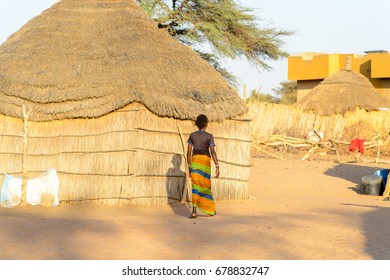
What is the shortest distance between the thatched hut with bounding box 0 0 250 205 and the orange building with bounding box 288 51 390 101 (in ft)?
65.7

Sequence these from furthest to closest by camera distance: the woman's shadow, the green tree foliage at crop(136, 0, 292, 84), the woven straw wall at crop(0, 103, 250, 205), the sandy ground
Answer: the green tree foliage at crop(136, 0, 292, 84) → the woman's shadow → the woven straw wall at crop(0, 103, 250, 205) → the sandy ground

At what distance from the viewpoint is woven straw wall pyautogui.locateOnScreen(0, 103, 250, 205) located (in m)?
11.3

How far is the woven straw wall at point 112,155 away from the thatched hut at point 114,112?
16mm

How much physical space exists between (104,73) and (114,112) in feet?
2.59

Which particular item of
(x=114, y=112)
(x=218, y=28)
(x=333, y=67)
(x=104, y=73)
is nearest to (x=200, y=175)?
(x=114, y=112)

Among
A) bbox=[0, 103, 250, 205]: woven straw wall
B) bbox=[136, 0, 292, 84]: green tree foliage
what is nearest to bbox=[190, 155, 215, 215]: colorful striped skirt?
bbox=[0, 103, 250, 205]: woven straw wall

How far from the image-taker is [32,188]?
1138 cm

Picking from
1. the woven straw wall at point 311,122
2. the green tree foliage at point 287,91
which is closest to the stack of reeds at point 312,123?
the woven straw wall at point 311,122

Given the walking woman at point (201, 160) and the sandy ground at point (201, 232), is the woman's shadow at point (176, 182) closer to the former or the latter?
the sandy ground at point (201, 232)

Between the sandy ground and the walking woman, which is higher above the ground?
the walking woman

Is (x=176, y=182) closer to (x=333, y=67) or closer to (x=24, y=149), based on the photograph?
(x=24, y=149)

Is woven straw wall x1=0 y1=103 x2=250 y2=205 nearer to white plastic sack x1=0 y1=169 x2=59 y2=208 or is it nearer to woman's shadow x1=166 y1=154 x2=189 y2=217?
woman's shadow x1=166 y1=154 x2=189 y2=217

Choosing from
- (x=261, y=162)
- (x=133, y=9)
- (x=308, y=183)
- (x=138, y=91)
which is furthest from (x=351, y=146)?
(x=138, y=91)

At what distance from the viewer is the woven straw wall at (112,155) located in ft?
37.0
